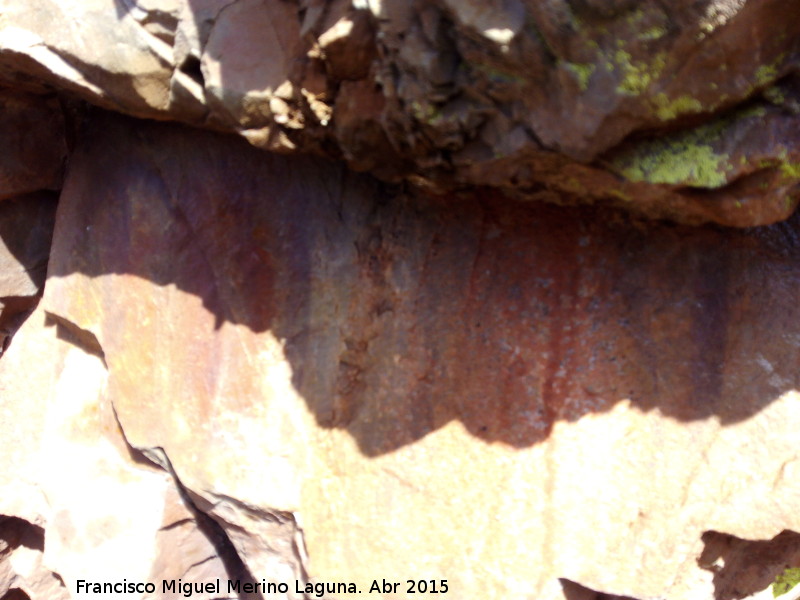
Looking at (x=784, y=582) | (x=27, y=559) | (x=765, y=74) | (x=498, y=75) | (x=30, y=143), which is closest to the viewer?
(x=765, y=74)

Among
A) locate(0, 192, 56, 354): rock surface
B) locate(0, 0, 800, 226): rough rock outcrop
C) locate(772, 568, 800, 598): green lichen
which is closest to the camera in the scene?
locate(0, 0, 800, 226): rough rock outcrop

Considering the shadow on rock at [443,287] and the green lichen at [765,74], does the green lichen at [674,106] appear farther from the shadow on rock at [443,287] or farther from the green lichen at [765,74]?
the shadow on rock at [443,287]

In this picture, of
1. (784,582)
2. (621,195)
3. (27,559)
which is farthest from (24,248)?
(784,582)

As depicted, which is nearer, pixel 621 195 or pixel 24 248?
pixel 621 195

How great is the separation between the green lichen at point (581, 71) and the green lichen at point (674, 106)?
0.10 metres

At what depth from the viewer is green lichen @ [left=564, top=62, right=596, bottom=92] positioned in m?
0.96

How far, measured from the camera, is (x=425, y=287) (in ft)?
5.04

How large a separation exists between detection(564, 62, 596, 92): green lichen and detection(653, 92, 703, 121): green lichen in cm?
10

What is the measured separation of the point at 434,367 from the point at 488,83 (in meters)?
0.70

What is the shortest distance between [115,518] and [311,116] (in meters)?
1.38

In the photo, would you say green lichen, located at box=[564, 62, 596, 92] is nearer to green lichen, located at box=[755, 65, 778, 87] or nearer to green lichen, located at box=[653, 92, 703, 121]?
green lichen, located at box=[653, 92, 703, 121]

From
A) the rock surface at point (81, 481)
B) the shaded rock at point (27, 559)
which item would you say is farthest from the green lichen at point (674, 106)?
the shaded rock at point (27, 559)

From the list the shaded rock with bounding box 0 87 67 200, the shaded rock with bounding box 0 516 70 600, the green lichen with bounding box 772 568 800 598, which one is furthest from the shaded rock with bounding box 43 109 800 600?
the shaded rock with bounding box 0 516 70 600

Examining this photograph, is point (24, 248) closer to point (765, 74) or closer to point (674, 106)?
point (674, 106)
